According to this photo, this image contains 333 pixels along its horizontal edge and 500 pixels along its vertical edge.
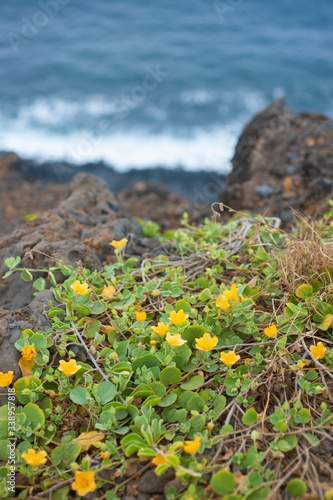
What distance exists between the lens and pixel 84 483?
4.08 ft

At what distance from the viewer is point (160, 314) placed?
1937 mm

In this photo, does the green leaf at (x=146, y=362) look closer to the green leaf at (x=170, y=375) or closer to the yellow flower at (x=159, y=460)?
the green leaf at (x=170, y=375)

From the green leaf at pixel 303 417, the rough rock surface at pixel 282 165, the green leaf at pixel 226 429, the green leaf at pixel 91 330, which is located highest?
the green leaf at pixel 303 417

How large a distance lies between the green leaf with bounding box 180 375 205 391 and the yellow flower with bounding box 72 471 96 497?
46 cm

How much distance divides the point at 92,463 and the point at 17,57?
1584cm

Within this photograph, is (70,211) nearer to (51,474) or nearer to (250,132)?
(51,474)

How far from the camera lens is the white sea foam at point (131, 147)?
9133 mm

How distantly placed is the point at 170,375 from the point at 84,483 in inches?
18.7

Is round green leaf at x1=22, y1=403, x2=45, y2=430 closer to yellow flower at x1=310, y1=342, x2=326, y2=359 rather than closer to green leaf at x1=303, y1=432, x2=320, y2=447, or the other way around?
green leaf at x1=303, y1=432, x2=320, y2=447

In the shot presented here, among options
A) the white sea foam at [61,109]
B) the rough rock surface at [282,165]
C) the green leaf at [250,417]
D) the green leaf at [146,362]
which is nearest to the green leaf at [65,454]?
the green leaf at [146,362]

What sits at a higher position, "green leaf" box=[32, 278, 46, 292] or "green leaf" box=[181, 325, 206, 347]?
"green leaf" box=[181, 325, 206, 347]

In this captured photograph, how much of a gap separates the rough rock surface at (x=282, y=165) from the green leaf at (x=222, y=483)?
7.94 feet

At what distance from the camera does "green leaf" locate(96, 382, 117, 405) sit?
4.84 feet

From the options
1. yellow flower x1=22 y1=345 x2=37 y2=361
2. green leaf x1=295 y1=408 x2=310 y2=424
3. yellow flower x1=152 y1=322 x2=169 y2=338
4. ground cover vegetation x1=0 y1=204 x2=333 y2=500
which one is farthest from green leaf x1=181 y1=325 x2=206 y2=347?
yellow flower x1=22 y1=345 x2=37 y2=361
